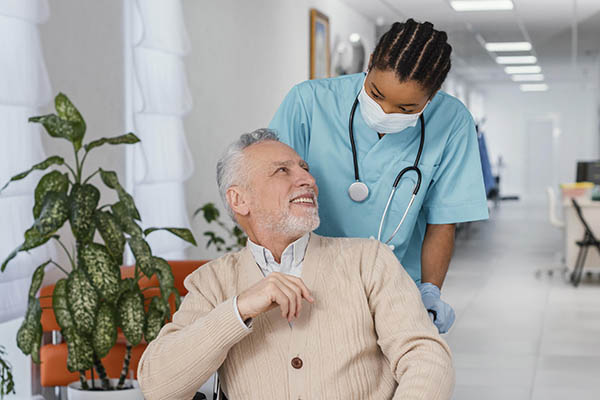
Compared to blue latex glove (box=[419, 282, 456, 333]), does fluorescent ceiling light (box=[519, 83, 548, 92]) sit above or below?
above

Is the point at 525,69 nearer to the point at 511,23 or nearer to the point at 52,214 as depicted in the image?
the point at 511,23

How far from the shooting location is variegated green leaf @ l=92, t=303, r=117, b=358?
2895 millimetres

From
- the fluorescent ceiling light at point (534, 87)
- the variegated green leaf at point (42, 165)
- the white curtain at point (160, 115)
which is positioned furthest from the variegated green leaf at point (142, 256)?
the fluorescent ceiling light at point (534, 87)

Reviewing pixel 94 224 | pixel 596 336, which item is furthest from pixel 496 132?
pixel 94 224

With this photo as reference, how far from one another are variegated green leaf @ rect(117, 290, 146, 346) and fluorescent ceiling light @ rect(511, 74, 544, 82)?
16.5 meters

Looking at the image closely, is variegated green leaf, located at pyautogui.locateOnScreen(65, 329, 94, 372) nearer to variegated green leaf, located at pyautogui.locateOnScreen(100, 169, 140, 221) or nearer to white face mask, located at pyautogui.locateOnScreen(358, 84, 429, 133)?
variegated green leaf, located at pyautogui.locateOnScreen(100, 169, 140, 221)

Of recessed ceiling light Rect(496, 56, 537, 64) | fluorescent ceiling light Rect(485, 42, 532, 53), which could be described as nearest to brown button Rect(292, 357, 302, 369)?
fluorescent ceiling light Rect(485, 42, 532, 53)

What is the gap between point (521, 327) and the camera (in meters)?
5.64

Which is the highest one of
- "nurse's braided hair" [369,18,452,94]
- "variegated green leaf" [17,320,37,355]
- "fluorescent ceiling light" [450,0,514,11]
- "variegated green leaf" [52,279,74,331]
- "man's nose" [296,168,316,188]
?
"fluorescent ceiling light" [450,0,514,11]

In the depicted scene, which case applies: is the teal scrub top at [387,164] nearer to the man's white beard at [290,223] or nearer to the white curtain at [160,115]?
the man's white beard at [290,223]

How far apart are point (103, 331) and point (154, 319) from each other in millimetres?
222

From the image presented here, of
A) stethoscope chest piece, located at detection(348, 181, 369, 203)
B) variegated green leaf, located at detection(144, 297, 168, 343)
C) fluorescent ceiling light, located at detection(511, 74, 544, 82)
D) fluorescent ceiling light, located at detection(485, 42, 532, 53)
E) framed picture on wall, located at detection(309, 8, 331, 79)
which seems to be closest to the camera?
stethoscope chest piece, located at detection(348, 181, 369, 203)

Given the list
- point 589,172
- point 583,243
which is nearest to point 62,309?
point 583,243

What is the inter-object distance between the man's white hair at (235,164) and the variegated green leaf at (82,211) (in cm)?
118
